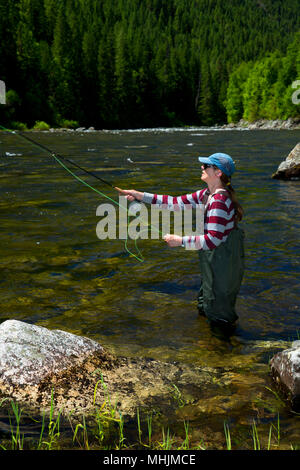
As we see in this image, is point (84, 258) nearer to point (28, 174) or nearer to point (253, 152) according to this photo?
point (28, 174)

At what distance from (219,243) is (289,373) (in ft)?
5.19

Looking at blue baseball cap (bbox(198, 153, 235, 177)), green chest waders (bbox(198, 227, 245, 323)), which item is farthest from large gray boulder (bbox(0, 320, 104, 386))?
blue baseball cap (bbox(198, 153, 235, 177))

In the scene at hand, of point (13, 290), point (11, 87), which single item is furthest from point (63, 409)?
point (11, 87)

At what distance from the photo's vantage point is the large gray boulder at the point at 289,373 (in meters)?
3.78

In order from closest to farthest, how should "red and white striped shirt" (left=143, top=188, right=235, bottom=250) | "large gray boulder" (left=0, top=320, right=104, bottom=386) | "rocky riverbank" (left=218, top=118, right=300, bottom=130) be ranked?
1. "large gray boulder" (left=0, top=320, right=104, bottom=386)
2. "red and white striped shirt" (left=143, top=188, right=235, bottom=250)
3. "rocky riverbank" (left=218, top=118, right=300, bottom=130)

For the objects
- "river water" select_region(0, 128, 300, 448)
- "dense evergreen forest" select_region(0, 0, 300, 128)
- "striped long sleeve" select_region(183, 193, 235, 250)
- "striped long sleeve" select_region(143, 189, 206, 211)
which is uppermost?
"dense evergreen forest" select_region(0, 0, 300, 128)

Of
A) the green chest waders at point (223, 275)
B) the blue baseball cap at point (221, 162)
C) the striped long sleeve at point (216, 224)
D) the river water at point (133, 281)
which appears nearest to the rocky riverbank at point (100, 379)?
the river water at point (133, 281)

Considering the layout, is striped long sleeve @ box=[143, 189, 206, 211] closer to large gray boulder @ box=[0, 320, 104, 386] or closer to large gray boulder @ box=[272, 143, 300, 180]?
large gray boulder @ box=[0, 320, 104, 386]

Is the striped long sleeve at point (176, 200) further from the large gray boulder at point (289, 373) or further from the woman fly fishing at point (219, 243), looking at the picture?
the large gray boulder at point (289, 373)

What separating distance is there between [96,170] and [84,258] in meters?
11.2

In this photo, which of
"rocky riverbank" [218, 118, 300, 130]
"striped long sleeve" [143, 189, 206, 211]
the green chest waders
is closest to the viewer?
the green chest waders

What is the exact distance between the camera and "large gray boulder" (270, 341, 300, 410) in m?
3.78
